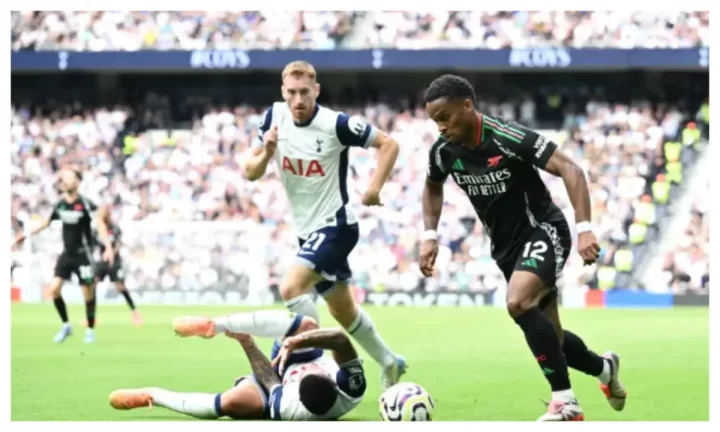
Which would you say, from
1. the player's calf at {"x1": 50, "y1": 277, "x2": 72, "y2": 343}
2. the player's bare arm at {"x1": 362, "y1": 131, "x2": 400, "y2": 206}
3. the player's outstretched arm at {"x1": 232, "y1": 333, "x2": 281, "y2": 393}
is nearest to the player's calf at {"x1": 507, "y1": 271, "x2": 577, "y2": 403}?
the player's outstretched arm at {"x1": 232, "y1": 333, "x2": 281, "y2": 393}

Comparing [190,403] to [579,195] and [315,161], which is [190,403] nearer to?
[315,161]

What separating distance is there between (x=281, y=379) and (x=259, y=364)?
205 millimetres

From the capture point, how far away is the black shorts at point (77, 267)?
632 inches

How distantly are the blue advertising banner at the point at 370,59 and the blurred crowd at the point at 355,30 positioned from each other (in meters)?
0.21

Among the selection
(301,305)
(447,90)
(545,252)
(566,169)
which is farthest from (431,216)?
(301,305)

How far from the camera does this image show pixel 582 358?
8367mm

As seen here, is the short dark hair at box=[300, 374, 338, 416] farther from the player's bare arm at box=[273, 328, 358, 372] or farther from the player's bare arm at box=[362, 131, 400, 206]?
the player's bare arm at box=[362, 131, 400, 206]

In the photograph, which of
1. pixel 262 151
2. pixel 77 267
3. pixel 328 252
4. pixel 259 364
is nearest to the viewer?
pixel 259 364

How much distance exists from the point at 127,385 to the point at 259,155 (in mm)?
2834

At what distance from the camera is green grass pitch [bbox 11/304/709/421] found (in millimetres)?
8859

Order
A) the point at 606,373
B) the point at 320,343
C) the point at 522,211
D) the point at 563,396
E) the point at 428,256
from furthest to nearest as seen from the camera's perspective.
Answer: the point at 606,373 → the point at 428,256 → the point at 522,211 → the point at 563,396 → the point at 320,343

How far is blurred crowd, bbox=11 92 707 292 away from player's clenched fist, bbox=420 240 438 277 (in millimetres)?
17004

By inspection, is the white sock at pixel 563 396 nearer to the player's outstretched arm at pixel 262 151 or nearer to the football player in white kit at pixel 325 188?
the football player in white kit at pixel 325 188

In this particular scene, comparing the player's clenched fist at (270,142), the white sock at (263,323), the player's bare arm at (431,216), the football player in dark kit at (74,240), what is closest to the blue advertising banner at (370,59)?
the football player in dark kit at (74,240)
